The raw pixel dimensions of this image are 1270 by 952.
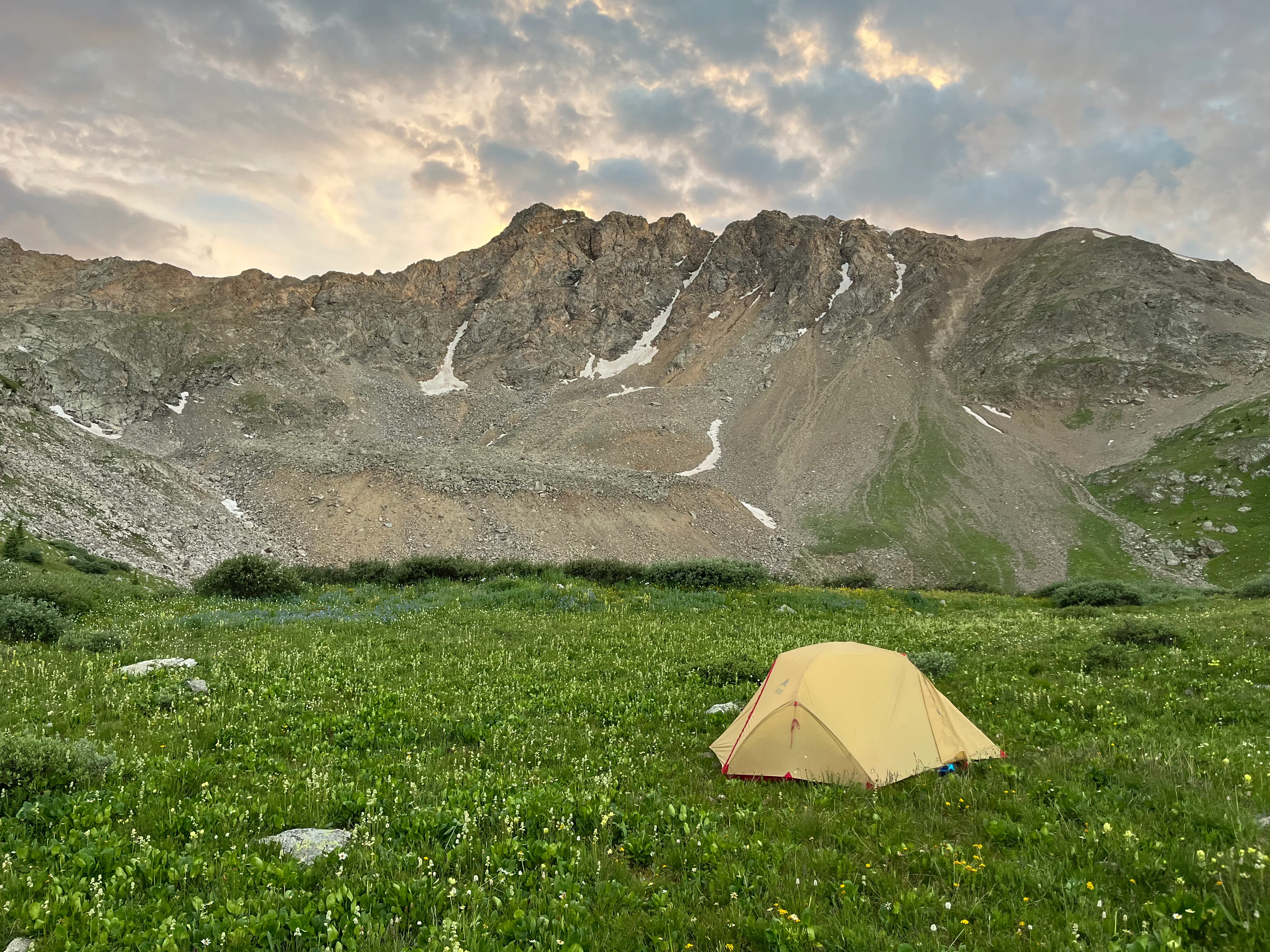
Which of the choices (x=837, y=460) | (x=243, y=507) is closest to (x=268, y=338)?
(x=243, y=507)

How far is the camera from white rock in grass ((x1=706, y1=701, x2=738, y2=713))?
1307cm

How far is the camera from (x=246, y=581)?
3062cm

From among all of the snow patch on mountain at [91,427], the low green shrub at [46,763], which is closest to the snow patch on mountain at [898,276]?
the snow patch on mountain at [91,427]

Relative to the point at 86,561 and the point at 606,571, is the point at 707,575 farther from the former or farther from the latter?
the point at 86,561

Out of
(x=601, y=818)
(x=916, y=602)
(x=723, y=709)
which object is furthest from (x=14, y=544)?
(x=916, y=602)

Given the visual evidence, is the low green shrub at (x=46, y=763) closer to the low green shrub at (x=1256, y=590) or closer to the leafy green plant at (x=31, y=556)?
the leafy green plant at (x=31, y=556)

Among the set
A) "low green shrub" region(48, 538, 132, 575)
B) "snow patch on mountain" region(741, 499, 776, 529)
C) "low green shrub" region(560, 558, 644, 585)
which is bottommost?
"low green shrub" region(48, 538, 132, 575)

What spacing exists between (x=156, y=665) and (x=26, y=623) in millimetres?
6980

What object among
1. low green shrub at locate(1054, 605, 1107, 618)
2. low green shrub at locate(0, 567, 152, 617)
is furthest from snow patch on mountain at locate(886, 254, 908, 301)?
low green shrub at locate(0, 567, 152, 617)

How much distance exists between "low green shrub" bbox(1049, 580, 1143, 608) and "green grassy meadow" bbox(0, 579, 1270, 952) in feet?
69.5

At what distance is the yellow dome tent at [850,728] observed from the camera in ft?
32.3

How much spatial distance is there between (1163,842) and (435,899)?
7455mm

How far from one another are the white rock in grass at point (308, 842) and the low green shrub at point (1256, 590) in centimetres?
4319

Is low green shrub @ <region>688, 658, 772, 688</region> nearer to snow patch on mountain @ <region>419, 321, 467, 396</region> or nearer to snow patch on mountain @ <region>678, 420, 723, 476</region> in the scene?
snow patch on mountain @ <region>678, 420, 723, 476</region>
